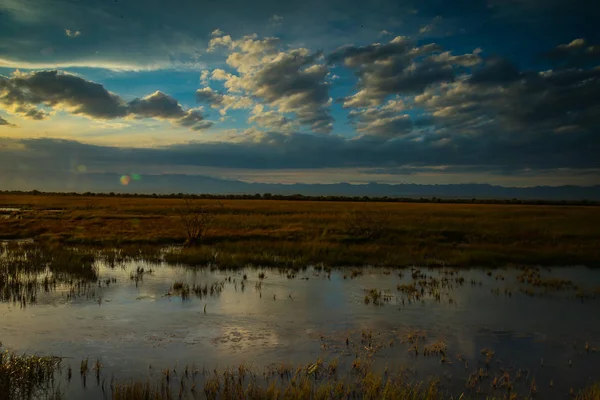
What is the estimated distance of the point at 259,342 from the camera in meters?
11.3

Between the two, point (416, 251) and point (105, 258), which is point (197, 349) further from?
point (416, 251)

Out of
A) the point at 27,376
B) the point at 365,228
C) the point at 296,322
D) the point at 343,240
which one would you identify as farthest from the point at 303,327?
the point at 365,228

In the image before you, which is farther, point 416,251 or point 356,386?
point 416,251

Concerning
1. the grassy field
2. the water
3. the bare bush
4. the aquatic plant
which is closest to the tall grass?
the aquatic plant

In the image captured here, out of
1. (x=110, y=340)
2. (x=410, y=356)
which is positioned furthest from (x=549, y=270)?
(x=110, y=340)

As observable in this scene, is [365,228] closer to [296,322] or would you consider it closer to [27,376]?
[296,322]

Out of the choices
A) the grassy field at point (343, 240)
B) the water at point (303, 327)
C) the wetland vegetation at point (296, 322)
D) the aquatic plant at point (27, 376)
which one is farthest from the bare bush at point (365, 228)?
the aquatic plant at point (27, 376)

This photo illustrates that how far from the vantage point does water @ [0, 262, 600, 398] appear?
391 inches

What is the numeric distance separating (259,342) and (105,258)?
16.8 m

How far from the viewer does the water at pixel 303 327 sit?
992 cm

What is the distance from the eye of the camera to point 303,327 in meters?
12.8

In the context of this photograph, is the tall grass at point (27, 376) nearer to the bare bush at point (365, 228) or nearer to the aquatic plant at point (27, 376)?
the aquatic plant at point (27, 376)

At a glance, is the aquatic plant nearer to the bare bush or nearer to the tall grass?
the tall grass

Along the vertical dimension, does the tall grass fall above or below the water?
above
